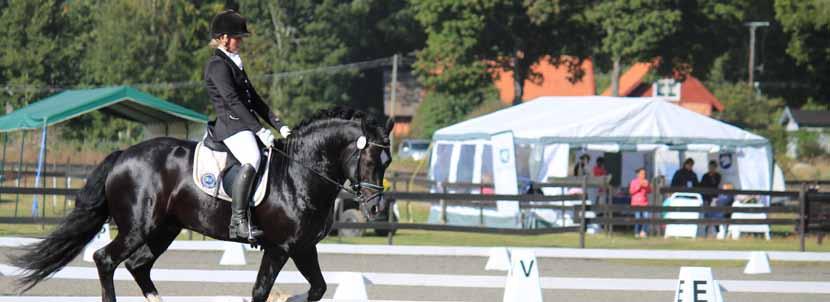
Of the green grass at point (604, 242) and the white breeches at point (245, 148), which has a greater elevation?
the white breeches at point (245, 148)

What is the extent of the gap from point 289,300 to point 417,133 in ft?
216

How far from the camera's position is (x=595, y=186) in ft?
75.3

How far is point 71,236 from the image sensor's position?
899cm

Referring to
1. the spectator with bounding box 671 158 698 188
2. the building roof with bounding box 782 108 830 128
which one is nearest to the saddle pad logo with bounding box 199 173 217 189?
the spectator with bounding box 671 158 698 188

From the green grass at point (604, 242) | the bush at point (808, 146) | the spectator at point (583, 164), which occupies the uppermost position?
the spectator at point (583, 164)

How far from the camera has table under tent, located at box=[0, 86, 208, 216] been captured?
21703 millimetres

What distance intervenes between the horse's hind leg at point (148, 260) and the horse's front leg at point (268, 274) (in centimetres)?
87

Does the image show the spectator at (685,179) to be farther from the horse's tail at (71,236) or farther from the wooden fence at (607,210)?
the horse's tail at (71,236)

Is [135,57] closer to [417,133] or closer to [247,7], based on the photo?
[247,7]

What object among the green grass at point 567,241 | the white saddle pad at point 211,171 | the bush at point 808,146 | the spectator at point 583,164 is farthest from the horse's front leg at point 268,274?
the bush at point 808,146

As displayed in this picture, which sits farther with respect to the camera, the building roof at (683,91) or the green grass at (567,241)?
the building roof at (683,91)

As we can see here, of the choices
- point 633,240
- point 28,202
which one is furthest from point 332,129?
point 28,202

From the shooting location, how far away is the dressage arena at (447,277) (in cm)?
1086

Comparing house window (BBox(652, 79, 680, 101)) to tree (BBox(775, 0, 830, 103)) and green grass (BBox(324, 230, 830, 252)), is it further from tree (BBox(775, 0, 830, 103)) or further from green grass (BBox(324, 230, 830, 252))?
green grass (BBox(324, 230, 830, 252))
